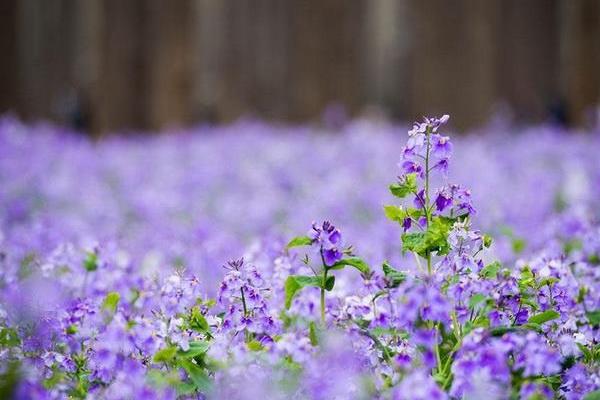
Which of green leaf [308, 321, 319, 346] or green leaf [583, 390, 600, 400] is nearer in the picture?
green leaf [583, 390, 600, 400]

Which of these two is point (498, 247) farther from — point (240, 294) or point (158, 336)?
point (158, 336)

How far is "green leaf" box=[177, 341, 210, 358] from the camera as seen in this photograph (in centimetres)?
167

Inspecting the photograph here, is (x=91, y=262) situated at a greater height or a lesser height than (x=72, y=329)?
Result: greater

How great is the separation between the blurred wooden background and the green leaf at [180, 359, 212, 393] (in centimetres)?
555

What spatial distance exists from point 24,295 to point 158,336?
1.77ft

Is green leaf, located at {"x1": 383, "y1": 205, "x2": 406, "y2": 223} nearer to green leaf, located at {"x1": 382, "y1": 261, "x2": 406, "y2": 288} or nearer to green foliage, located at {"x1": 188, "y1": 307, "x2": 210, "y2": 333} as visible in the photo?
green leaf, located at {"x1": 382, "y1": 261, "x2": 406, "y2": 288}

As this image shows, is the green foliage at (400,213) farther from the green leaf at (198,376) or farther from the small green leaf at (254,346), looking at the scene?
the green leaf at (198,376)

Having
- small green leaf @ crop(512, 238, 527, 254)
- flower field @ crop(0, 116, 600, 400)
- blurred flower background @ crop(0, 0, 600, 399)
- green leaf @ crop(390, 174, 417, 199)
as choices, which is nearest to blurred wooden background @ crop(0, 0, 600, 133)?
blurred flower background @ crop(0, 0, 600, 399)

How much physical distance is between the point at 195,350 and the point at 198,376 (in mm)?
56

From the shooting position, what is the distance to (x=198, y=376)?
1.64 metres

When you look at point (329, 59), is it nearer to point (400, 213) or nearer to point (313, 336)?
point (400, 213)

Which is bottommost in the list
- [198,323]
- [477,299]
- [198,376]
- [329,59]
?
[198,376]

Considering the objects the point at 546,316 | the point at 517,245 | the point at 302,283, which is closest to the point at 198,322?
the point at 302,283

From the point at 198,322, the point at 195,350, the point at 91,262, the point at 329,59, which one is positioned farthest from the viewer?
the point at 329,59
